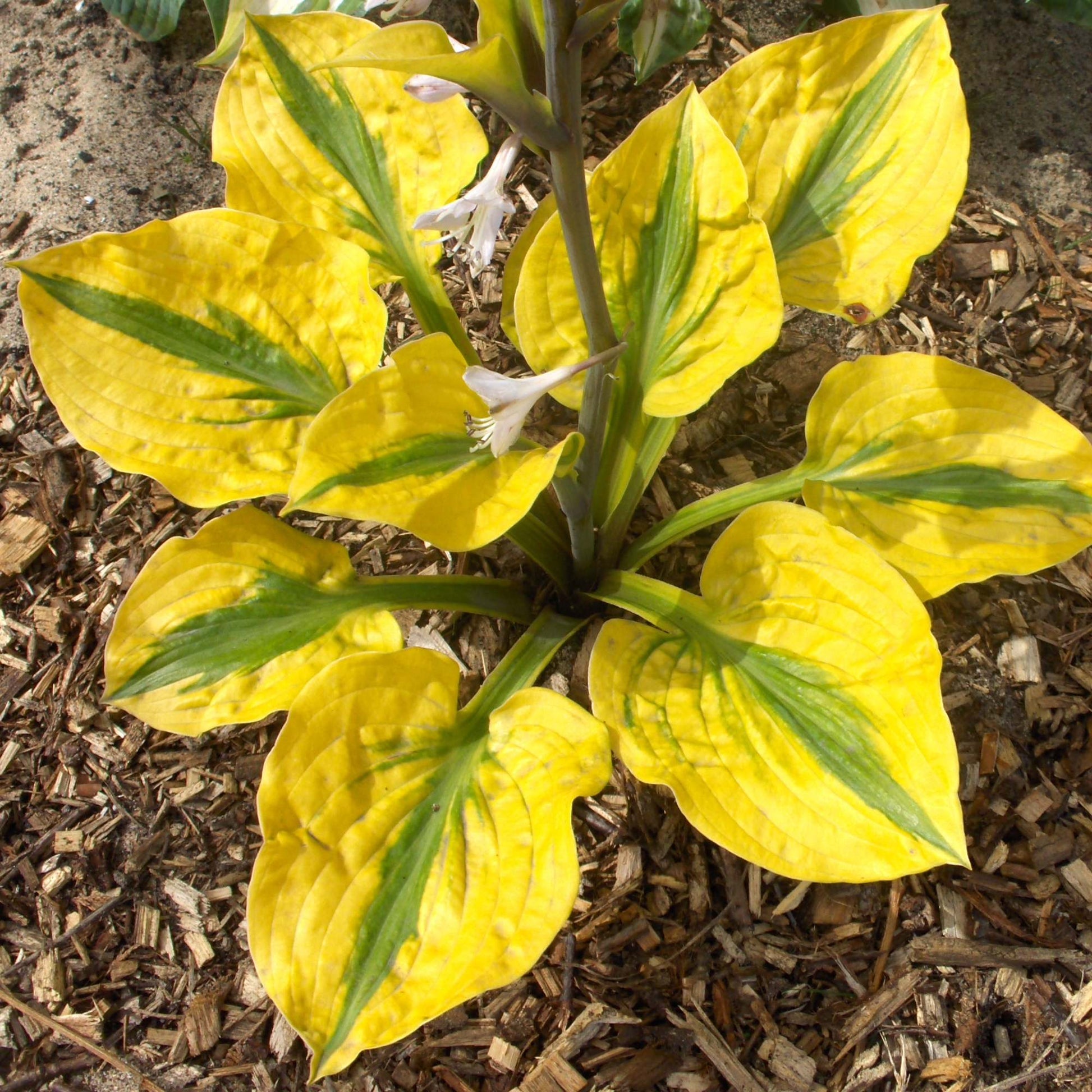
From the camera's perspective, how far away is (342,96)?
57.3 inches

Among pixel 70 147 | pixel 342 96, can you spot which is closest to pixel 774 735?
pixel 342 96

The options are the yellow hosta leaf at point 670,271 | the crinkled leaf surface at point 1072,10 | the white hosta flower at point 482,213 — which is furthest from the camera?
the crinkled leaf surface at point 1072,10

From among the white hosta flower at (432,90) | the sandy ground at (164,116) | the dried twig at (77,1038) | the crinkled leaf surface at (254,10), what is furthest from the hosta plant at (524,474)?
the sandy ground at (164,116)

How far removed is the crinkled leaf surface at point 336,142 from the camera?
4.65 ft

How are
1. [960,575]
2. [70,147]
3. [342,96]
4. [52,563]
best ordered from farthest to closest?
1. [70,147]
2. [52,563]
3. [342,96]
4. [960,575]

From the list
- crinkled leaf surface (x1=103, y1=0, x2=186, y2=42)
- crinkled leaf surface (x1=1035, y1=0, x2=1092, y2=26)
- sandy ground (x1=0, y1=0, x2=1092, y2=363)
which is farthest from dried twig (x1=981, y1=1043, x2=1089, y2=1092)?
crinkled leaf surface (x1=103, y1=0, x2=186, y2=42)

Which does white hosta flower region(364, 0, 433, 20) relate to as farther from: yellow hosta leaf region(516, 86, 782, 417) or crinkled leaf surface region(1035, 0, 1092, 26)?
crinkled leaf surface region(1035, 0, 1092, 26)

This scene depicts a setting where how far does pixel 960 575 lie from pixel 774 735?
357 millimetres

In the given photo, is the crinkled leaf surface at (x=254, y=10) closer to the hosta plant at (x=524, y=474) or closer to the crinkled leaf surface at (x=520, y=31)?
the hosta plant at (x=524, y=474)

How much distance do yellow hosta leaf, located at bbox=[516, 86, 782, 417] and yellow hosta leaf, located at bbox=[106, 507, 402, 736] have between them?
0.46m

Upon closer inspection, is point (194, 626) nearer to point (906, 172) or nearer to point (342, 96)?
point (342, 96)

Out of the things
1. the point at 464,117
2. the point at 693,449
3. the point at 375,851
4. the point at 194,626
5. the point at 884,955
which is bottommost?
the point at 884,955

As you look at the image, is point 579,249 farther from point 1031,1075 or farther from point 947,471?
point 1031,1075

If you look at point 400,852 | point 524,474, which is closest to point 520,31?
point 524,474
